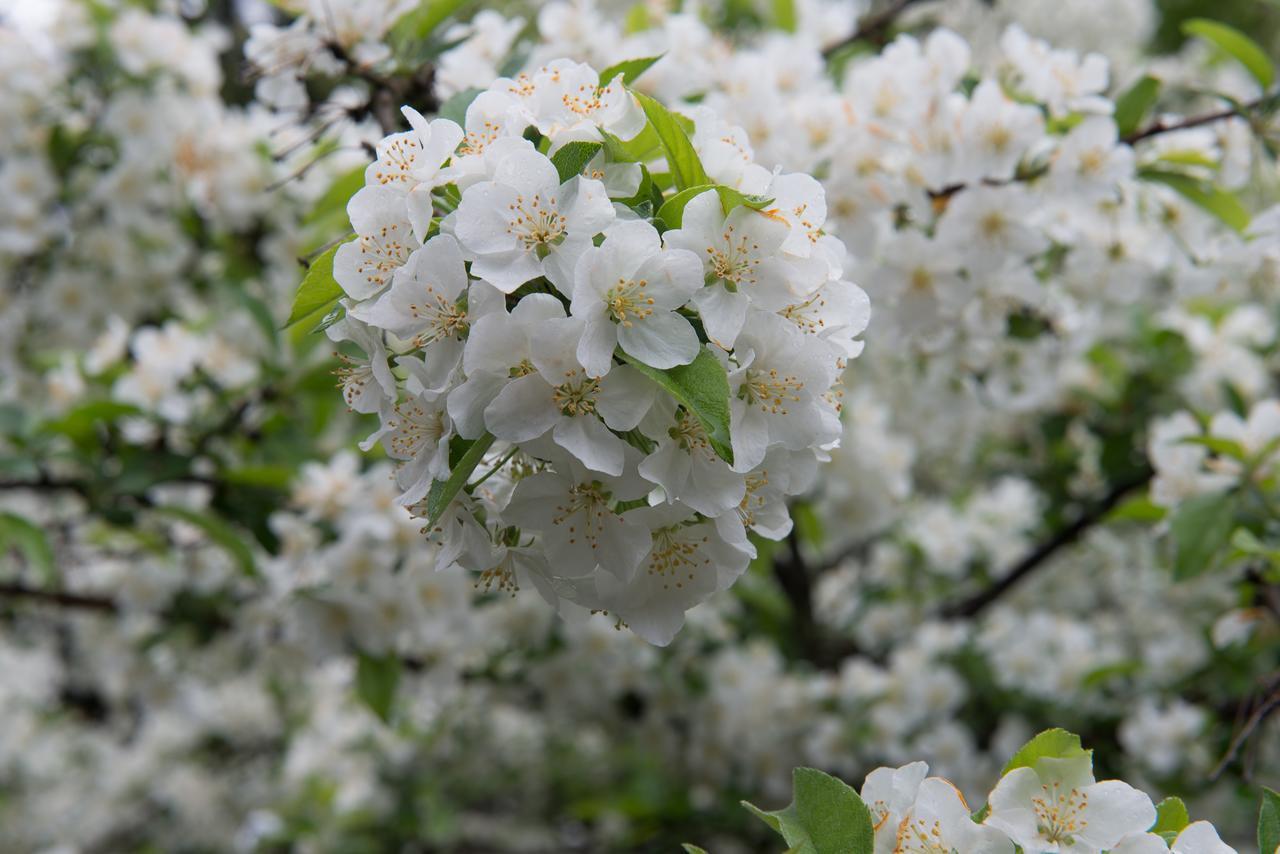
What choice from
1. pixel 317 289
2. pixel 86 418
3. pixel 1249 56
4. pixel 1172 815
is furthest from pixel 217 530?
pixel 1249 56

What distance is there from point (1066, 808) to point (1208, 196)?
1.34 metres

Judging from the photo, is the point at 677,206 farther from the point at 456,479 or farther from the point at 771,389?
the point at 456,479

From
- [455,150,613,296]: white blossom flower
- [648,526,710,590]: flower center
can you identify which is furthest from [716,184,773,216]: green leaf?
[648,526,710,590]: flower center

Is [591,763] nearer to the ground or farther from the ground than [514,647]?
nearer to the ground

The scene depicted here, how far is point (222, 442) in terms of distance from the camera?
2.57 metres

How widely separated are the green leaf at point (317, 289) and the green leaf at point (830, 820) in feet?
2.25

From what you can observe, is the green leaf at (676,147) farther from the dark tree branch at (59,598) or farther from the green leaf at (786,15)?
the dark tree branch at (59,598)

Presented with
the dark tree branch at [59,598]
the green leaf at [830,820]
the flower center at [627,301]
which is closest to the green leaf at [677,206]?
the flower center at [627,301]

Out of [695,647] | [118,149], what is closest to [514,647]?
[695,647]

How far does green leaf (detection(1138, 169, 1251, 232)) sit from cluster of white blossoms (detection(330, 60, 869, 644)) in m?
1.17

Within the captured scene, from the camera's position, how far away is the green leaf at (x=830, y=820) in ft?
3.29

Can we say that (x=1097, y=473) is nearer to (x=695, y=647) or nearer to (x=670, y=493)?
(x=695, y=647)

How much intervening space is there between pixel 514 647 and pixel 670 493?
219cm

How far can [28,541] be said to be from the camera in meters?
2.22
